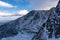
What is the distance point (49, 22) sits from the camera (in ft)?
559

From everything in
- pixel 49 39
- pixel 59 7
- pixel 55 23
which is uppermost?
pixel 59 7

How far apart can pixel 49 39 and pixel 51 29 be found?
18983 millimetres

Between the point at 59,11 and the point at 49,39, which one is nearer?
the point at 49,39

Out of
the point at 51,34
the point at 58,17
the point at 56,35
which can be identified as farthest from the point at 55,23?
the point at 56,35

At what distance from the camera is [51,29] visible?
6038 inches

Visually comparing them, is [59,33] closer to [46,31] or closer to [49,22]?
[46,31]

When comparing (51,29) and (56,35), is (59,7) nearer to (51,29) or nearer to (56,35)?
(51,29)

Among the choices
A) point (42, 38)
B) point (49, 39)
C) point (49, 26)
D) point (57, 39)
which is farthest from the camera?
point (49, 26)

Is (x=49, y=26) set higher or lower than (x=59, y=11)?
lower

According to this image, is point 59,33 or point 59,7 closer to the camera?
point 59,33

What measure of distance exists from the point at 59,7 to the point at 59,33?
31.1 metres

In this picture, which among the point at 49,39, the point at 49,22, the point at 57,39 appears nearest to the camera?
the point at 57,39

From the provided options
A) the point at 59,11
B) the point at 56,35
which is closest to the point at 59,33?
the point at 56,35

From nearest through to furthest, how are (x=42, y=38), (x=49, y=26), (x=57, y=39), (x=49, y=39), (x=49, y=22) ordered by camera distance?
(x=57, y=39), (x=49, y=39), (x=42, y=38), (x=49, y=26), (x=49, y=22)
